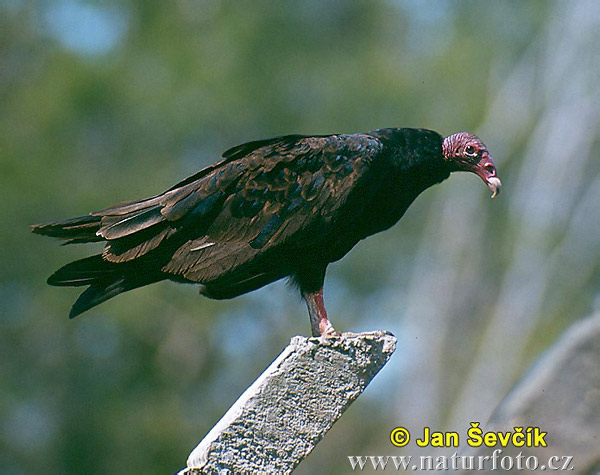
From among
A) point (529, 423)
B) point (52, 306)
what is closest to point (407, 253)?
point (52, 306)

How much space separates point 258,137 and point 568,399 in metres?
12.2

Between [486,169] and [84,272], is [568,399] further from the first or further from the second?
[486,169]

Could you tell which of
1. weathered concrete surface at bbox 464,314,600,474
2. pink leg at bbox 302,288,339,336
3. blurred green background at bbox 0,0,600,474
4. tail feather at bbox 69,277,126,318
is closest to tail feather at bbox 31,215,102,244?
tail feather at bbox 69,277,126,318

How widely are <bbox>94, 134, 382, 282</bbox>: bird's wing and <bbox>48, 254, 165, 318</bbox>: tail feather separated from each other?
0.09 metres

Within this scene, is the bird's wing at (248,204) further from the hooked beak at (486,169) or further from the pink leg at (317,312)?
the hooked beak at (486,169)

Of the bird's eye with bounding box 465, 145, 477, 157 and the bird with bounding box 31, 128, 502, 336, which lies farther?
the bird's eye with bounding box 465, 145, 477, 157

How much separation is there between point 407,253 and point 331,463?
410cm

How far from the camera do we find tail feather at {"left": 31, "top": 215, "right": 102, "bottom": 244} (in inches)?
156

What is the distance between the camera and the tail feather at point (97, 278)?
4.09m

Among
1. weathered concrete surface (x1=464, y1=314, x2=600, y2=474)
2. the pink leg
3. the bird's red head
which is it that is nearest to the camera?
weathered concrete surface (x1=464, y1=314, x2=600, y2=474)

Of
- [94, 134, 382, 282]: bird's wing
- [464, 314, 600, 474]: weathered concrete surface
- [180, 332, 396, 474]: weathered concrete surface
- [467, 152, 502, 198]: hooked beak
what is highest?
[467, 152, 502, 198]: hooked beak

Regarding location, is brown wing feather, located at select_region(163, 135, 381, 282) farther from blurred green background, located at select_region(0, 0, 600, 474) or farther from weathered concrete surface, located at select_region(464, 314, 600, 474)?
blurred green background, located at select_region(0, 0, 600, 474)

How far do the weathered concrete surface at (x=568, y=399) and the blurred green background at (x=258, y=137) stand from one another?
32.7ft

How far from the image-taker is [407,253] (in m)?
16.8
